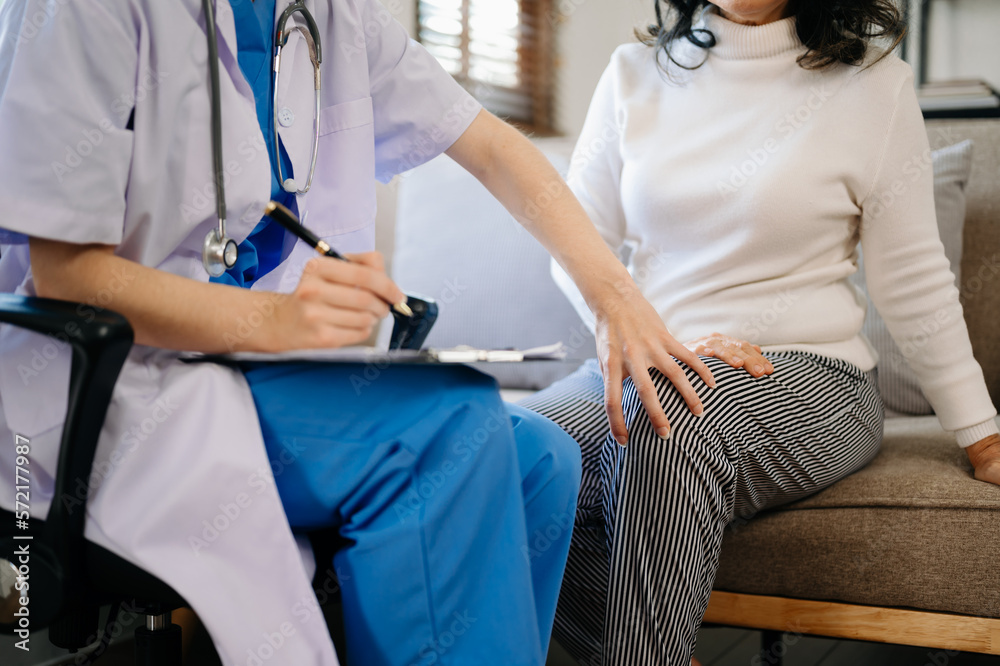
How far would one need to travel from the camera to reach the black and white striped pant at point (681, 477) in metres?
0.87

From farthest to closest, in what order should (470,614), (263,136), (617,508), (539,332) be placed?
1. (539,332)
2. (617,508)
3. (263,136)
4. (470,614)

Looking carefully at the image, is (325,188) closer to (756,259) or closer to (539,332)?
(756,259)

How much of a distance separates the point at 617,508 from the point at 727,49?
74cm

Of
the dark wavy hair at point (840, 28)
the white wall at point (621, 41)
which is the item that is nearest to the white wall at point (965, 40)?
the white wall at point (621, 41)

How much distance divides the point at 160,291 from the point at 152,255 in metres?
0.08

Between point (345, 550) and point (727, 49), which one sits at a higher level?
point (727, 49)

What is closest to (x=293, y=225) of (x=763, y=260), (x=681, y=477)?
(x=681, y=477)

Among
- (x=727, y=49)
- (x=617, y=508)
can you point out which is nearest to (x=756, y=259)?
(x=727, y=49)

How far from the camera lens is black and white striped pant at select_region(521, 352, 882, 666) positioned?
865mm

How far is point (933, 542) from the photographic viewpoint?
0.99m

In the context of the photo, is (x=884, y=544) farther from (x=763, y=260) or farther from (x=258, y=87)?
(x=258, y=87)

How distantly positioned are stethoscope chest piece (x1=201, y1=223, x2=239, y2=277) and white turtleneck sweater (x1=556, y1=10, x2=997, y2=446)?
2.21 feet

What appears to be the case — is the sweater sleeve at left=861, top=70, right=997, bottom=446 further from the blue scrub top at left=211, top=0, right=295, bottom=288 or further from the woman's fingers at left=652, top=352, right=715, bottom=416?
the blue scrub top at left=211, top=0, right=295, bottom=288

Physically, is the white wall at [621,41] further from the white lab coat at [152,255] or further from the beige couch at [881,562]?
the white lab coat at [152,255]
